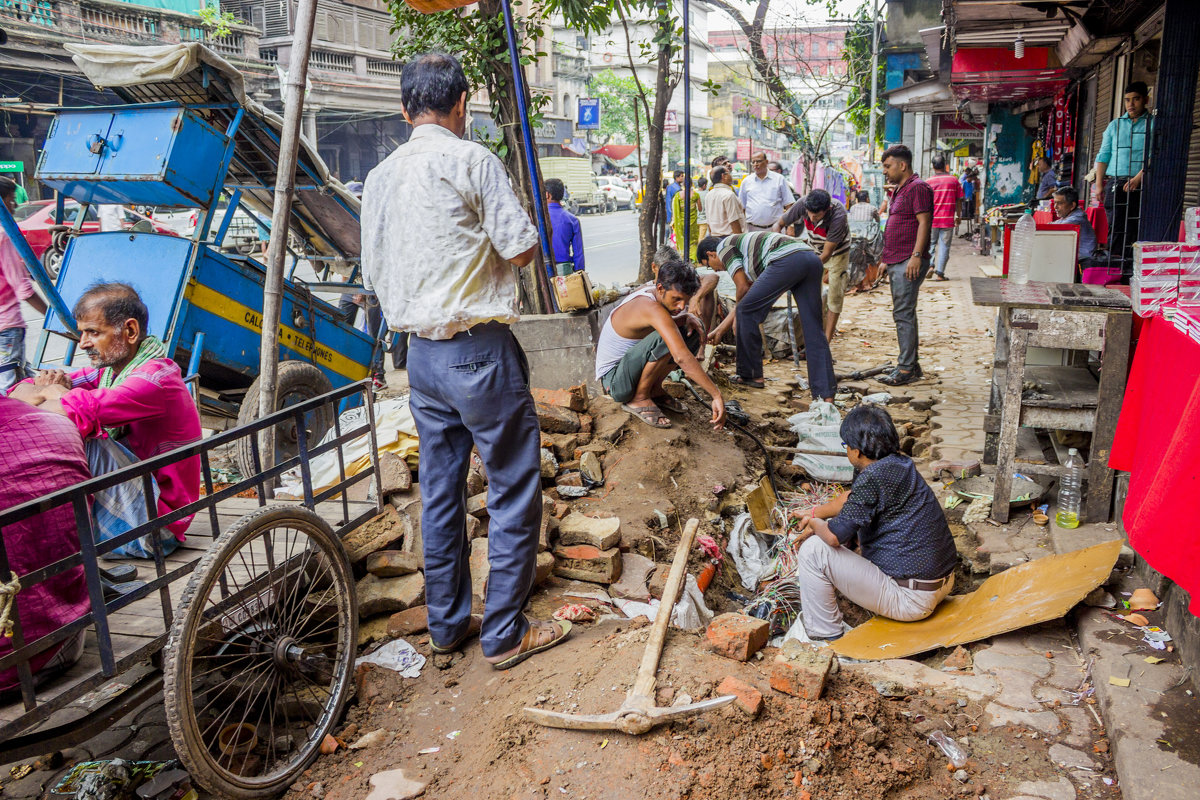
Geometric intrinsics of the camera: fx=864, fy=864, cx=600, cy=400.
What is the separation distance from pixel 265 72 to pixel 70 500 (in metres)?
26.2

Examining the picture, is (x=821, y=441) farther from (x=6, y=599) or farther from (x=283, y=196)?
(x=6, y=599)

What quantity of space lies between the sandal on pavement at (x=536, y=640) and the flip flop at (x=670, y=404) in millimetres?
2808

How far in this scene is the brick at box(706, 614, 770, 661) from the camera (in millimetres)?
3035

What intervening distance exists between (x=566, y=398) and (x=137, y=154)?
2.99 metres

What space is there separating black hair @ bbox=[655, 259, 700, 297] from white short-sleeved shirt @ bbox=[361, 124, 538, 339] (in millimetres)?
2456

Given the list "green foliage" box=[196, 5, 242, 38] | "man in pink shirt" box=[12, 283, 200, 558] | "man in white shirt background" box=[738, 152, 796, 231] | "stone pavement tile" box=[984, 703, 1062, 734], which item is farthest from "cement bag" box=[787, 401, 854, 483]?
"green foliage" box=[196, 5, 242, 38]

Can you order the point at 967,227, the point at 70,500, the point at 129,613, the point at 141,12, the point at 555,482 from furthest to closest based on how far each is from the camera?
1. the point at 967,227
2. the point at 141,12
3. the point at 555,482
4. the point at 129,613
5. the point at 70,500

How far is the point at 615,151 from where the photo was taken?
2063 inches

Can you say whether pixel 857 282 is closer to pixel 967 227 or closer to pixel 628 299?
pixel 628 299

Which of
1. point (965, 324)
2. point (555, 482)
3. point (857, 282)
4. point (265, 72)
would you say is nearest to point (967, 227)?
point (857, 282)

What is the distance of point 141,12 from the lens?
19984 millimetres

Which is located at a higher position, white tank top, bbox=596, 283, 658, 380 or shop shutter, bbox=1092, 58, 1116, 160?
shop shutter, bbox=1092, 58, 1116, 160

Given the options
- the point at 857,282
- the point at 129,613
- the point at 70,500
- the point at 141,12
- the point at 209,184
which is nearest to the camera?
the point at 70,500

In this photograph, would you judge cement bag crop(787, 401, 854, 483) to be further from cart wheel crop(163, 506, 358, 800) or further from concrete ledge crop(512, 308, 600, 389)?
cart wheel crop(163, 506, 358, 800)
